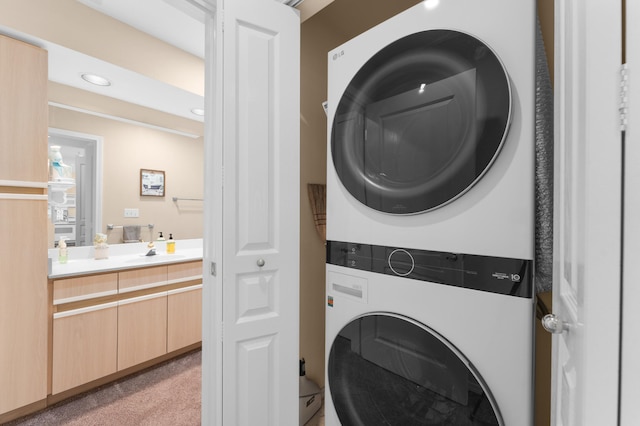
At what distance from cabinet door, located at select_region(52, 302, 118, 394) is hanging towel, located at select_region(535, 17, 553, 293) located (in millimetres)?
2482

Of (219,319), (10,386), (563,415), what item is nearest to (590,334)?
(563,415)

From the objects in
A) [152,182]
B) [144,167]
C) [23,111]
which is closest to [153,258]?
[152,182]

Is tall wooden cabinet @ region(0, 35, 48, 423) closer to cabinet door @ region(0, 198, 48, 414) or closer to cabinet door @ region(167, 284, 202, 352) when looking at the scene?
cabinet door @ region(0, 198, 48, 414)

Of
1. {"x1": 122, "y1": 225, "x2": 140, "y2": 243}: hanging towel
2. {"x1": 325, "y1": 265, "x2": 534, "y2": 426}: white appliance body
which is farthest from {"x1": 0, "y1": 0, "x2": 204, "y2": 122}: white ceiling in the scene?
{"x1": 325, "y1": 265, "x2": 534, "y2": 426}: white appliance body

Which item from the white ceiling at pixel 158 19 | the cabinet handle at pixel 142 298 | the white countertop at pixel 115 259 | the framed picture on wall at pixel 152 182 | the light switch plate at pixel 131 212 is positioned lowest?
the cabinet handle at pixel 142 298

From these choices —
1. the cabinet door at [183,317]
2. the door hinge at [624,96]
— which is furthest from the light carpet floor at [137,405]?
the door hinge at [624,96]

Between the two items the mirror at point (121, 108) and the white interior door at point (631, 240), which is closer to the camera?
the white interior door at point (631, 240)

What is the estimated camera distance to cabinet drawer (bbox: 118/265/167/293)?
2.12 m

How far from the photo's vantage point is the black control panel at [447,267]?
704mm

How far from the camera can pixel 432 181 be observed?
2.75ft

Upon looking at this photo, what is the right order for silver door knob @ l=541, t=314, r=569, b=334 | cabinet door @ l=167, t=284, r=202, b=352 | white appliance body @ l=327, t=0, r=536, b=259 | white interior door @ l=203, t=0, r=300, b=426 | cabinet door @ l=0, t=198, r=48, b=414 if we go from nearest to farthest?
1. silver door knob @ l=541, t=314, r=569, b=334
2. white appliance body @ l=327, t=0, r=536, b=259
3. white interior door @ l=203, t=0, r=300, b=426
4. cabinet door @ l=0, t=198, r=48, b=414
5. cabinet door @ l=167, t=284, r=202, b=352

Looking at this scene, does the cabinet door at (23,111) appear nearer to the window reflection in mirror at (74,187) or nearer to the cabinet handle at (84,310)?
the window reflection in mirror at (74,187)

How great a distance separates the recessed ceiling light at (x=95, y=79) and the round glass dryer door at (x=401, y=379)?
2521 millimetres

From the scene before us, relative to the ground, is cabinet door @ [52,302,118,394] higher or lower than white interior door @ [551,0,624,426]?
lower
